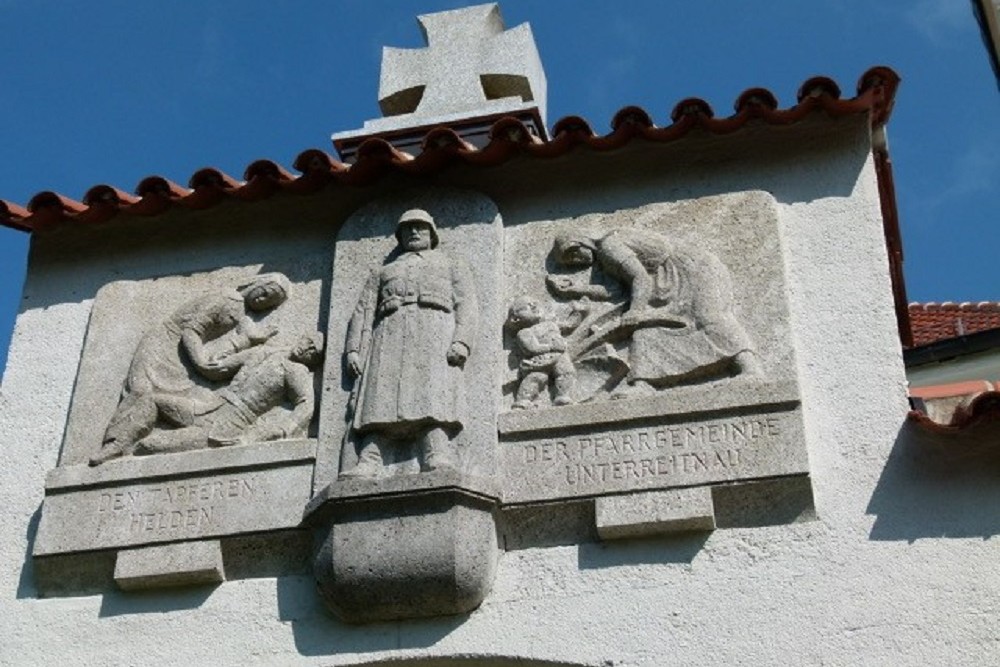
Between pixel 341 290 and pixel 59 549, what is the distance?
5.83 ft

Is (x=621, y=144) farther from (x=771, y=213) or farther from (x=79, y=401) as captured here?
(x=79, y=401)

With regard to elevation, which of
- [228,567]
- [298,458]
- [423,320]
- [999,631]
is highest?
[423,320]

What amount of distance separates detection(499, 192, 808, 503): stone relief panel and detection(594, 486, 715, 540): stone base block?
0.20 ft

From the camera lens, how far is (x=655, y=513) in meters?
6.31

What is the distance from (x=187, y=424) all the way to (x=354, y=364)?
2.80ft

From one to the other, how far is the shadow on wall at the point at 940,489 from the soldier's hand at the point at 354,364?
2.35 m

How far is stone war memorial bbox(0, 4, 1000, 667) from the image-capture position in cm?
621

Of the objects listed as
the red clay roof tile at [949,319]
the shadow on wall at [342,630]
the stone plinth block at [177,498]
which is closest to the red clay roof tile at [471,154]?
the stone plinth block at [177,498]

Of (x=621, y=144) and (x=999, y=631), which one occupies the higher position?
(x=621, y=144)

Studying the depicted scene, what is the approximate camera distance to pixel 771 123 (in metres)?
7.41

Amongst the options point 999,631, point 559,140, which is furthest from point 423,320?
point 999,631

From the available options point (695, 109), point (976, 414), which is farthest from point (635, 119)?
point (976, 414)

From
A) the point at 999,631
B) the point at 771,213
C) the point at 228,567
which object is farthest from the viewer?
the point at 771,213

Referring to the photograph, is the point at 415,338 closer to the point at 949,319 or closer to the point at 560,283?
the point at 560,283
